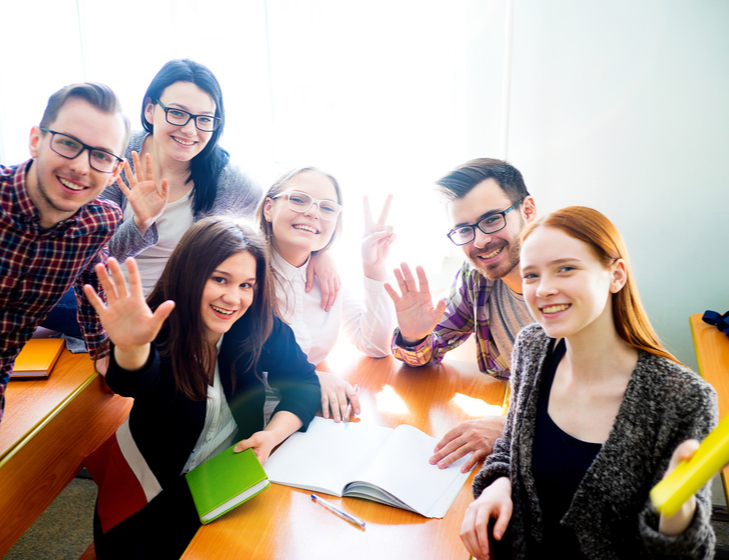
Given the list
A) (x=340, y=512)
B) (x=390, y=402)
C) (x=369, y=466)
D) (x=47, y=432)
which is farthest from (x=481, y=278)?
(x=47, y=432)

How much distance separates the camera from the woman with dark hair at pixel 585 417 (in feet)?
3.08

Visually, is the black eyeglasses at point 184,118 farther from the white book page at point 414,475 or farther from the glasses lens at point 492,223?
the white book page at point 414,475

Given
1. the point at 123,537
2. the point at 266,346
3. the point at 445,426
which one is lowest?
the point at 123,537

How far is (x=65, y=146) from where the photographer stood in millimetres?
1219

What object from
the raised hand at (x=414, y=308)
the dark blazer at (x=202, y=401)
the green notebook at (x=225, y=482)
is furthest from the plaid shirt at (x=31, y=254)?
the raised hand at (x=414, y=308)

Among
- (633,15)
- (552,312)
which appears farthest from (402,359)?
(633,15)

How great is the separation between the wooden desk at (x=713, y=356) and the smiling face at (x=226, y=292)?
1.16 meters

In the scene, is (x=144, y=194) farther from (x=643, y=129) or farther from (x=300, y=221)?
(x=643, y=129)

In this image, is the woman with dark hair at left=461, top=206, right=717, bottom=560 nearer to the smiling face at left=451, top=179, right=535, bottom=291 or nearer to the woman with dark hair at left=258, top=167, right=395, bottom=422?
the smiling face at left=451, top=179, right=535, bottom=291

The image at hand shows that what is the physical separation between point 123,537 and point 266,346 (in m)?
0.55

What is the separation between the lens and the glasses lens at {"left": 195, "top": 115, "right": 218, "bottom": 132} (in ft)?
5.90

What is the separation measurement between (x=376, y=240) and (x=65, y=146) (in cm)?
88

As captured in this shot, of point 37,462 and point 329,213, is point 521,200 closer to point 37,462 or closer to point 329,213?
point 329,213

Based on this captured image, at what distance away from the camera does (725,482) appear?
3.63 ft
